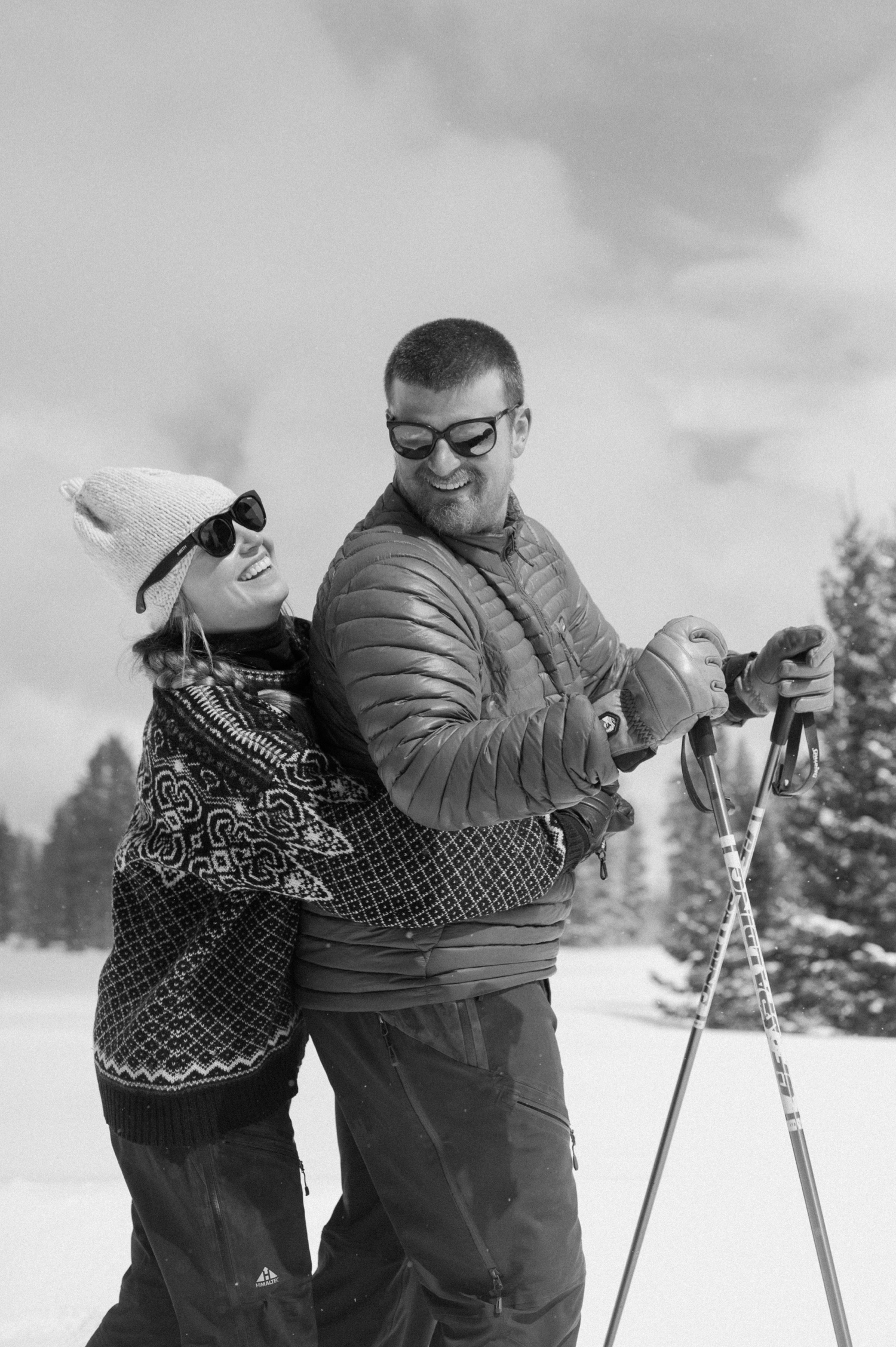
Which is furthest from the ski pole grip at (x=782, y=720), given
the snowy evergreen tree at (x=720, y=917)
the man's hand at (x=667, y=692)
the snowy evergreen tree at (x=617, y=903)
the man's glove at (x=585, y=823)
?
the snowy evergreen tree at (x=617, y=903)

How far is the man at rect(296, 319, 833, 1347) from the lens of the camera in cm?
175

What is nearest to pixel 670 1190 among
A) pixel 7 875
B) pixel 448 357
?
pixel 448 357

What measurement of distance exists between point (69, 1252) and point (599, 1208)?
1587mm

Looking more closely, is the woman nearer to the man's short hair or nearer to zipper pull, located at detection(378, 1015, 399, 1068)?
zipper pull, located at detection(378, 1015, 399, 1068)

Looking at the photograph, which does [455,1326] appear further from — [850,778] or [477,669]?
[850,778]

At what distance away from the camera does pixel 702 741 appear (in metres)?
2.30

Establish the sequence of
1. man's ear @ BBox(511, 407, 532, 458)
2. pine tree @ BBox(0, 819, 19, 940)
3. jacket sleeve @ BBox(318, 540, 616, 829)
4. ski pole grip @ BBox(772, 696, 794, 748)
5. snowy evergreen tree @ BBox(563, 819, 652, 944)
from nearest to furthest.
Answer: jacket sleeve @ BBox(318, 540, 616, 829) < man's ear @ BBox(511, 407, 532, 458) < ski pole grip @ BBox(772, 696, 794, 748) < pine tree @ BBox(0, 819, 19, 940) < snowy evergreen tree @ BBox(563, 819, 652, 944)

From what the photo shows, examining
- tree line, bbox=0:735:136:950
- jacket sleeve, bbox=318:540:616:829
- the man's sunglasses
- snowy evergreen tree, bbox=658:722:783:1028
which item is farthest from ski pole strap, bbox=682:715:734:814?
tree line, bbox=0:735:136:950

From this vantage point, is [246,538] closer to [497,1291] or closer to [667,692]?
[667,692]

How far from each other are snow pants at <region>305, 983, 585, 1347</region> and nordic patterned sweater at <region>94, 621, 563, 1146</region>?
0.53 ft

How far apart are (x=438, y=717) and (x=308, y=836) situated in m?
0.32

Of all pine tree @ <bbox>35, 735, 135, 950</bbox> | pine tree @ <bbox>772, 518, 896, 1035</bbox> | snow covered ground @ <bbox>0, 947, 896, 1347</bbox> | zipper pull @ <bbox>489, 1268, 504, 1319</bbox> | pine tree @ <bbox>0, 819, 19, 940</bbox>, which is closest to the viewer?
zipper pull @ <bbox>489, 1268, 504, 1319</bbox>

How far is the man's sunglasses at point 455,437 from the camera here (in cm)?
205

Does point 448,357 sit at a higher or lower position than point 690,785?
higher
